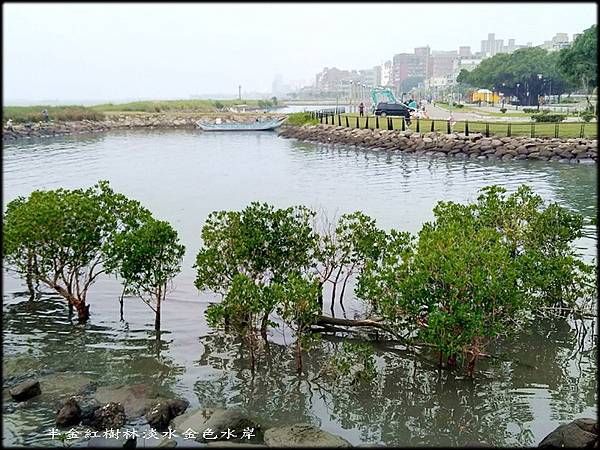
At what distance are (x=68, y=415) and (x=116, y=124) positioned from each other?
7038cm

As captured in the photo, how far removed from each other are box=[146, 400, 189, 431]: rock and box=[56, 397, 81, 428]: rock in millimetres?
942

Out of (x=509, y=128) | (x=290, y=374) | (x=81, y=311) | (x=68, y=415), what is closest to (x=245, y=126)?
(x=509, y=128)

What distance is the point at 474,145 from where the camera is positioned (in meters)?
39.4

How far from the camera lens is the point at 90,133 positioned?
67.9 m

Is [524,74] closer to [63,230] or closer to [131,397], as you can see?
[63,230]

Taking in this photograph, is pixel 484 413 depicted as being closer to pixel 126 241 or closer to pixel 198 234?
pixel 126 241

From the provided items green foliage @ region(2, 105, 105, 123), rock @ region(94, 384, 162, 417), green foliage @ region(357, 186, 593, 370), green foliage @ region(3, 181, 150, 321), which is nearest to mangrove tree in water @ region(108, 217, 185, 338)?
green foliage @ region(3, 181, 150, 321)

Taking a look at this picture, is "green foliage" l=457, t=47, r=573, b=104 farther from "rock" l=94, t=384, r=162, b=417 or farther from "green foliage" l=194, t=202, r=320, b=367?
"rock" l=94, t=384, r=162, b=417

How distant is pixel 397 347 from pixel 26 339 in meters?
6.99

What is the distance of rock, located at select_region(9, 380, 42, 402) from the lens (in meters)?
9.32

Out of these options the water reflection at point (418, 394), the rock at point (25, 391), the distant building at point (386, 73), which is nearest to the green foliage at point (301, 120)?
the water reflection at point (418, 394)

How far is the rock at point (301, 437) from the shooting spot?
790cm

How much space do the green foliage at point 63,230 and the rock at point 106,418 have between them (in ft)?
13.8

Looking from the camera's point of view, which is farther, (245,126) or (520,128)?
(245,126)
